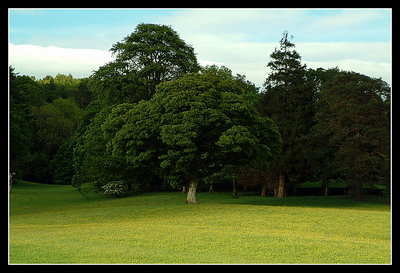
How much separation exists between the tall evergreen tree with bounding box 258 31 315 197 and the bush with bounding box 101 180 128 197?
53.3ft

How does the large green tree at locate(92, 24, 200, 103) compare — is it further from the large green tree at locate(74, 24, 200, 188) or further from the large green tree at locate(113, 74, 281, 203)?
the large green tree at locate(113, 74, 281, 203)

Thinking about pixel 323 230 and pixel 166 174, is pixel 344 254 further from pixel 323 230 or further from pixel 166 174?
pixel 166 174

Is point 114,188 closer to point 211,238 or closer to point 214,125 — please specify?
point 214,125

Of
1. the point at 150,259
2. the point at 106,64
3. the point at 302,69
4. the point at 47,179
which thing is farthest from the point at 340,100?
the point at 47,179

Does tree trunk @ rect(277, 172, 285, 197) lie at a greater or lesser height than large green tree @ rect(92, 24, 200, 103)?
lesser

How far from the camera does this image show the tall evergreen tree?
1886 inches

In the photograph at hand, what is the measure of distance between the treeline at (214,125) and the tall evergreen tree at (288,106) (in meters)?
0.10

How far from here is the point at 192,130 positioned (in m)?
32.6

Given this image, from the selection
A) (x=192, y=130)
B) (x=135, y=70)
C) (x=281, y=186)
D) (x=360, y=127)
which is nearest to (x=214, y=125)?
(x=192, y=130)

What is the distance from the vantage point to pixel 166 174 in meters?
36.7

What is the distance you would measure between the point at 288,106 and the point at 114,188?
796 inches

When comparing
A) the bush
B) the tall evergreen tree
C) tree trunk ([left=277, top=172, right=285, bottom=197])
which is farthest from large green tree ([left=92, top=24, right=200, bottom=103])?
tree trunk ([left=277, top=172, right=285, bottom=197])

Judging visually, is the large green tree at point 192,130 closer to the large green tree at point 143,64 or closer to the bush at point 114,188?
the large green tree at point 143,64
